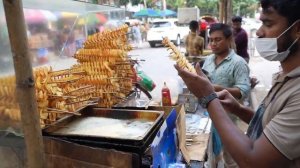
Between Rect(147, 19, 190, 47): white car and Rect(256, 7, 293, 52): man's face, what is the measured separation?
18.2 meters

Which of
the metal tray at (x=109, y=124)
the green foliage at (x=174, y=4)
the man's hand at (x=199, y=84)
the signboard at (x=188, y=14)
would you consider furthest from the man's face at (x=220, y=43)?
the green foliage at (x=174, y=4)

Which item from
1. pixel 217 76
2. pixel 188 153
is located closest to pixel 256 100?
pixel 217 76

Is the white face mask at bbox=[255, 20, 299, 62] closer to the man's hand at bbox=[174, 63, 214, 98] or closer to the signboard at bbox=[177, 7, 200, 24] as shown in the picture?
the man's hand at bbox=[174, 63, 214, 98]

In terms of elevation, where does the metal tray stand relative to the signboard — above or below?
below

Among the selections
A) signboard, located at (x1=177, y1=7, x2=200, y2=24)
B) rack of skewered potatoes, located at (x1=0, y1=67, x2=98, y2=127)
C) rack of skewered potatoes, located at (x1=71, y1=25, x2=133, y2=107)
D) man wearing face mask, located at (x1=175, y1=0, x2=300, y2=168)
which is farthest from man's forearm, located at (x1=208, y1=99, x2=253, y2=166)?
signboard, located at (x1=177, y1=7, x2=200, y2=24)

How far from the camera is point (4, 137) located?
1968 millimetres

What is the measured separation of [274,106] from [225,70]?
1978 mm

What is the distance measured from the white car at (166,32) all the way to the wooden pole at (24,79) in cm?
1851

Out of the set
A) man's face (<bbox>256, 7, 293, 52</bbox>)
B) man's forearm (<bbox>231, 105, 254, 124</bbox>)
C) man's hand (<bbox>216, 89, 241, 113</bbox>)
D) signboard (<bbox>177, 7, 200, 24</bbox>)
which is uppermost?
signboard (<bbox>177, 7, 200, 24</bbox>)

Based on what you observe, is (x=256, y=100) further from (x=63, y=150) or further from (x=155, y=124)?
(x=63, y=150)

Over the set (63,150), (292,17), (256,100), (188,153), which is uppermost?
(292,17)

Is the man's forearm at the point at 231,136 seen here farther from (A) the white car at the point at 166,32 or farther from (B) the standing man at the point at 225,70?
(A) the white car at the point at 166,32

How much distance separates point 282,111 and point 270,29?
1.29 ft

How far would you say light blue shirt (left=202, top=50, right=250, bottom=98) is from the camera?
10.3ft
